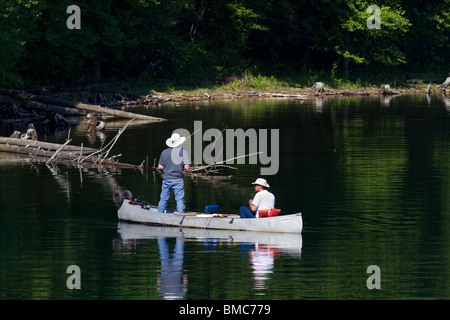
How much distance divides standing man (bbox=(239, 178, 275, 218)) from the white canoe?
293mm

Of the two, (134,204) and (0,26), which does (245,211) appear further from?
(0,26)

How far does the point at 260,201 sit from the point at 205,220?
1713mm

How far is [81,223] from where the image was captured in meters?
25.3

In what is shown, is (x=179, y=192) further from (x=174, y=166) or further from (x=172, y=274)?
(x=172, y=274)

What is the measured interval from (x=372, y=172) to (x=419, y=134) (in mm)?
14601

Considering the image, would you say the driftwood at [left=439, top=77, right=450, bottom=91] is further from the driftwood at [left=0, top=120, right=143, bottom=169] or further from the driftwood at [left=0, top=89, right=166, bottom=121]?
the driftwood at [left=0, top=120, right=143, bottom=169]

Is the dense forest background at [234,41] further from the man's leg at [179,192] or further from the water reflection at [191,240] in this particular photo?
the water reflection at [191,240]

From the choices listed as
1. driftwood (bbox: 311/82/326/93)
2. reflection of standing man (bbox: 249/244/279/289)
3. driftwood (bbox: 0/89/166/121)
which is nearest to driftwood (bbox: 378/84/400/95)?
driftwood (bbox: 311/82/326/93)

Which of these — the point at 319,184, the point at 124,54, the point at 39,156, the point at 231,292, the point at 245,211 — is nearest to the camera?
the point at 231,292

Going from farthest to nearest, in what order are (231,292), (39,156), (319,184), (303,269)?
1. (39,156)
2. (319,184)
3. (303,269)
4. (231,292)

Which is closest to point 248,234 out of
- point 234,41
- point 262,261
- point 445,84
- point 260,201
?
point 260,201

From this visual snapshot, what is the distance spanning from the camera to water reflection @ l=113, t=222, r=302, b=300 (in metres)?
19.0

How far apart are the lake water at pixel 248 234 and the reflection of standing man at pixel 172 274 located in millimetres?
42

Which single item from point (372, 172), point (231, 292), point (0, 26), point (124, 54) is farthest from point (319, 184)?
point (124, 54)
